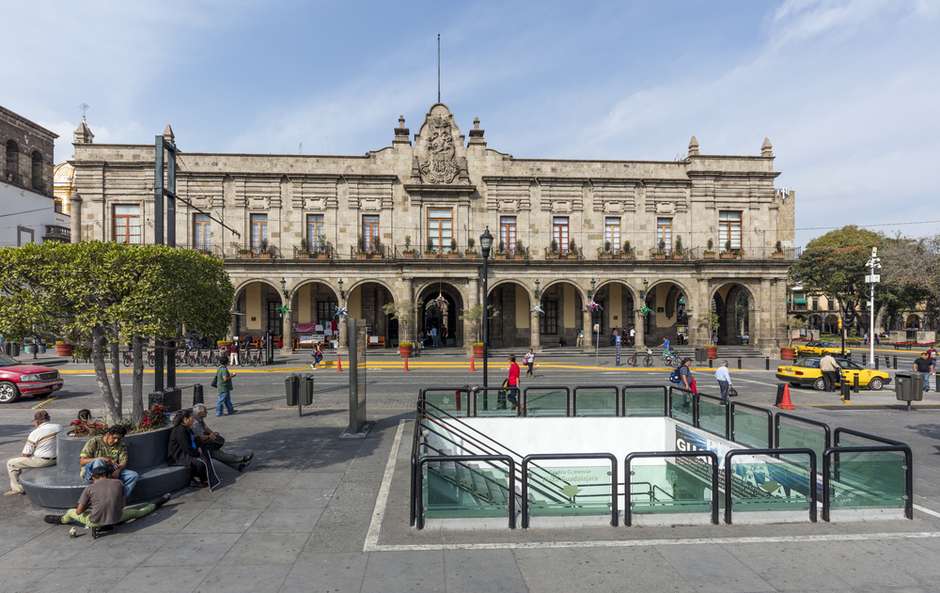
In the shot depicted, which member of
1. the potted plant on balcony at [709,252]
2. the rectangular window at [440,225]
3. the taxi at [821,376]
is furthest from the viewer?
the potted plant on balcony at [709,252]

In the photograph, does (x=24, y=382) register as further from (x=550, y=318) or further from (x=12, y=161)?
(x=12, y=161)

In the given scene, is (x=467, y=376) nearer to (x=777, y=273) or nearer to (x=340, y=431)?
(x=340, y=431)

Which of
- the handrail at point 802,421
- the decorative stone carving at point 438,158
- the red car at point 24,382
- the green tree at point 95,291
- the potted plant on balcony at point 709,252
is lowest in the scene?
the red car at point 24,382

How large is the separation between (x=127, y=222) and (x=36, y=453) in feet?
103

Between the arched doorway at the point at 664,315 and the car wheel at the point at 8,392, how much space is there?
36.0m

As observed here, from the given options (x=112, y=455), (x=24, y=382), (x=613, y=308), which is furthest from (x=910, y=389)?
(x=24, y=382)

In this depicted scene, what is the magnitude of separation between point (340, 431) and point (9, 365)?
46.4ft

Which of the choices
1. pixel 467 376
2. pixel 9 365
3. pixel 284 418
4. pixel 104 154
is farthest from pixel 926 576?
pixel 104 154

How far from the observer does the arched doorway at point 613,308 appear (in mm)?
38281

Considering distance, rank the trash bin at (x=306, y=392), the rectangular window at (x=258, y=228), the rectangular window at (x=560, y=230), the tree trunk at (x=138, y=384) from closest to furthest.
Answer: the tree trunk at (x=138, y=384)
the trash bin at (x=306, y=392)
the rectangular window at (x=258, y=228)
the rectangular window at (x=560, y=230)

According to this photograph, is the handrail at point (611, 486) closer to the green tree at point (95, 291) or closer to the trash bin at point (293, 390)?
the green tree at point (95, 291)

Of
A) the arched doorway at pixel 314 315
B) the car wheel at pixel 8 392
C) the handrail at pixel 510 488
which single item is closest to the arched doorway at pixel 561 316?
the arched doorway at pixel 314 315

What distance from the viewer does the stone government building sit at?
33938 mm

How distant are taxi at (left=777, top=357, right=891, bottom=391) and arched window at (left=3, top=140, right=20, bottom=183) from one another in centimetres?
5480
